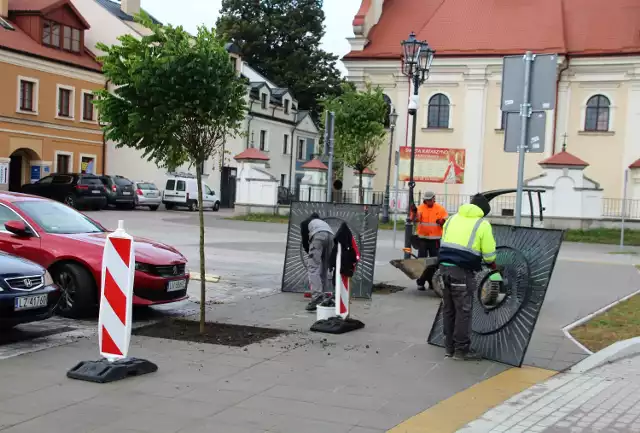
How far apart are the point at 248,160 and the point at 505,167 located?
1599cm

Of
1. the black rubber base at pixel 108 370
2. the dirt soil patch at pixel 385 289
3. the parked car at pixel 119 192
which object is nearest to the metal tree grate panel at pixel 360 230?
the dirt soil patch at pixel 385 289

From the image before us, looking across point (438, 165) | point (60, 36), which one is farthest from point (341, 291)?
point (60, 36)

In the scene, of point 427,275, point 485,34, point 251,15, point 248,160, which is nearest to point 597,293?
point 427,275

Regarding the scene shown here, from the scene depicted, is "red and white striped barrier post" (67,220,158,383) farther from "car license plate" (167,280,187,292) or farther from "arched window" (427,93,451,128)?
"arched window" (427,93,451,128)

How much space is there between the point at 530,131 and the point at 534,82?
1.97 feet

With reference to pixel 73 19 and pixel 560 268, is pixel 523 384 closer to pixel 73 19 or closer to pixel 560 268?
pixel 560 268

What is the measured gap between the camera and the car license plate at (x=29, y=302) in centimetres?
759

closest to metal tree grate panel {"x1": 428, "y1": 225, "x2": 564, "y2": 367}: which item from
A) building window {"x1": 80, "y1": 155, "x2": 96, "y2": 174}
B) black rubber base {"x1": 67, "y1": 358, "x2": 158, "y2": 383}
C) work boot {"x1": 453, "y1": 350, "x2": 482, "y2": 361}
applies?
work boot {"x1": 453, "y1": 350, "x2": 482, "y2": 361}

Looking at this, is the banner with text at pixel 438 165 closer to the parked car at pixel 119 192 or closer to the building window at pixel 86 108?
the parked car at pixel 119 192

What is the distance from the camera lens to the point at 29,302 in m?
7.71

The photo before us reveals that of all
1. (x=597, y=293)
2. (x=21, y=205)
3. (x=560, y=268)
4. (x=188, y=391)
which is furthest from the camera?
(x=560, y=268)

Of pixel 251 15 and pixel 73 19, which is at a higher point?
pixel 251 15

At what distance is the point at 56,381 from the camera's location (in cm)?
639

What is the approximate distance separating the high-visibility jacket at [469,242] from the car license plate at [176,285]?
379cm
